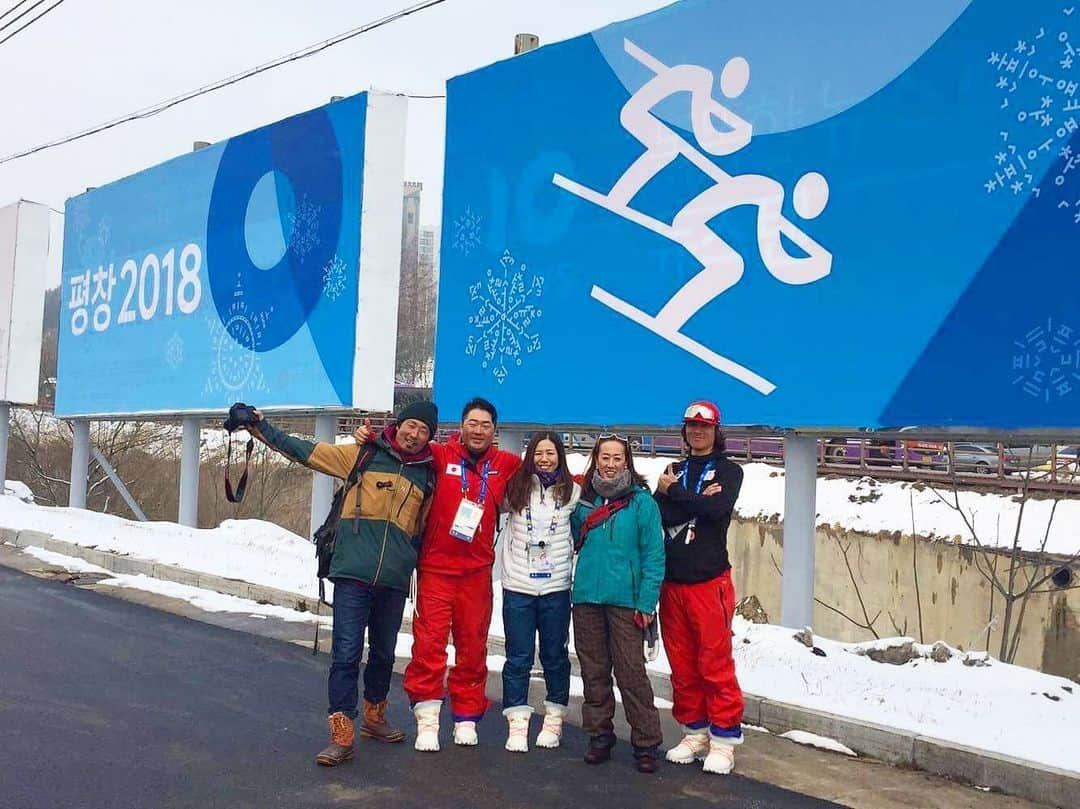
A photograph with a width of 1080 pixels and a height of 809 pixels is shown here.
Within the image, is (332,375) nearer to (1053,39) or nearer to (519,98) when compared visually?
(519,98)

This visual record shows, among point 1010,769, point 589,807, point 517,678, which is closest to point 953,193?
point 1010,769

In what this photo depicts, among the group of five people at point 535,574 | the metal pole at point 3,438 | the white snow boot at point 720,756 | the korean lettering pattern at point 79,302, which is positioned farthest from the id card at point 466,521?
the metal pole at point 3,438

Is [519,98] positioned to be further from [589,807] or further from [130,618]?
[589,807]

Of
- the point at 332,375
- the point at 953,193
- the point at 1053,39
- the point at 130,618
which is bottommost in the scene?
the point at 130,618

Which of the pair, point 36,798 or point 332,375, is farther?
point 332,375

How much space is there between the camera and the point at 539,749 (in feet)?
18.9

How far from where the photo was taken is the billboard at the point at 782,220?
7.14m

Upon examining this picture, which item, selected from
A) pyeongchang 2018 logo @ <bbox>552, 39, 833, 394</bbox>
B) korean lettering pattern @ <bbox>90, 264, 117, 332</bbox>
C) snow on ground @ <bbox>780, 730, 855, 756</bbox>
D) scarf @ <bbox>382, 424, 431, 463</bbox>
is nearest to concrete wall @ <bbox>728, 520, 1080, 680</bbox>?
pyeongchang 2018 logo @ <bbox>552, 39, 833, 394</bbox>

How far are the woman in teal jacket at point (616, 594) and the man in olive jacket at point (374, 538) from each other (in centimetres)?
92

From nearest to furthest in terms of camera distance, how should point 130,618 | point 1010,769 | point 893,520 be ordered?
1. point 1010,769
2. point 130,618
3. point 893,520

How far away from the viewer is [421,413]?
19.0ft

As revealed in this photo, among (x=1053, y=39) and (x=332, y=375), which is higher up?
(x=1053, y=39)

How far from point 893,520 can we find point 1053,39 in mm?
13807

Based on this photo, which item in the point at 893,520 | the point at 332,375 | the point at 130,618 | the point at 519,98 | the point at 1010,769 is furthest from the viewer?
the point at 893,520
